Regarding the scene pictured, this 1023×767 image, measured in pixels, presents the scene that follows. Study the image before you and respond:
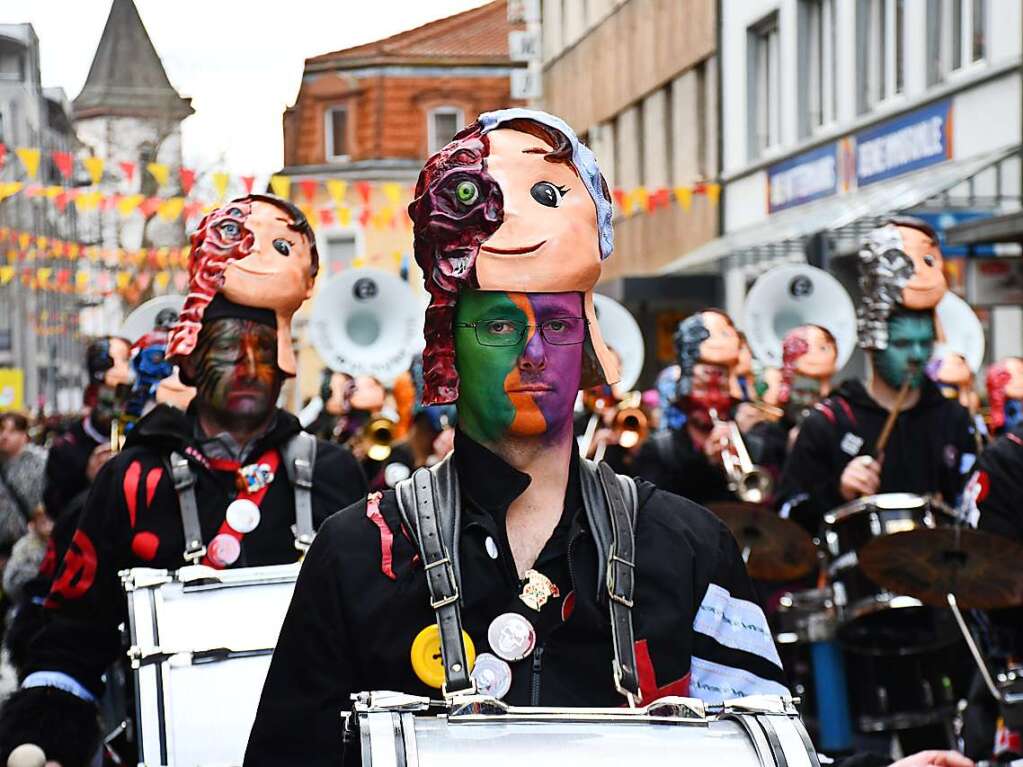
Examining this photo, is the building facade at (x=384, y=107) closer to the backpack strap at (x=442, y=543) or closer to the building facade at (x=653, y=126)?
the building facade at (x=653, y=126)

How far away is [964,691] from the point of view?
24.1ft

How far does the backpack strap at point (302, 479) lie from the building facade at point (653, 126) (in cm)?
1744

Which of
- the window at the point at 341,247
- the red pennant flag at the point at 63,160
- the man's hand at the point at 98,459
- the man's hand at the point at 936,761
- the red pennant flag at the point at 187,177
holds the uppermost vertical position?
the window at the point at 341,247

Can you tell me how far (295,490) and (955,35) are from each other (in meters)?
15.1

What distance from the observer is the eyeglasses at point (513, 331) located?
10.5 ft

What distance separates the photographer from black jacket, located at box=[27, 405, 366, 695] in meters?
4.86

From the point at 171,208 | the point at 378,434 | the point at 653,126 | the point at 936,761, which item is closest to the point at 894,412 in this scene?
the point at 936,761

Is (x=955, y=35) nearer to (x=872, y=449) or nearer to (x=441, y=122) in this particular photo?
(x=872, y=449)

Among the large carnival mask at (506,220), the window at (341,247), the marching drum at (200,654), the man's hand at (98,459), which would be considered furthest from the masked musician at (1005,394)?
the window at (341,247)

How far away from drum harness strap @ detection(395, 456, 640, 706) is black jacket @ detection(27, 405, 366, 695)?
6.16ft

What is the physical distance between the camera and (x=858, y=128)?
856 inches

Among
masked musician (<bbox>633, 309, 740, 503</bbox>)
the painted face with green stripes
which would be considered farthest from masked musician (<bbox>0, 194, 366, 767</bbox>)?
masked musician (<bbox>633, 309, 740, 503</bbox>)

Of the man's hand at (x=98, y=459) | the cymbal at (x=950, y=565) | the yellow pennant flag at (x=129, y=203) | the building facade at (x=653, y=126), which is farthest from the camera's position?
the building facade at (x=653, y=126)

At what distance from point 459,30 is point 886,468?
38.0 metres
